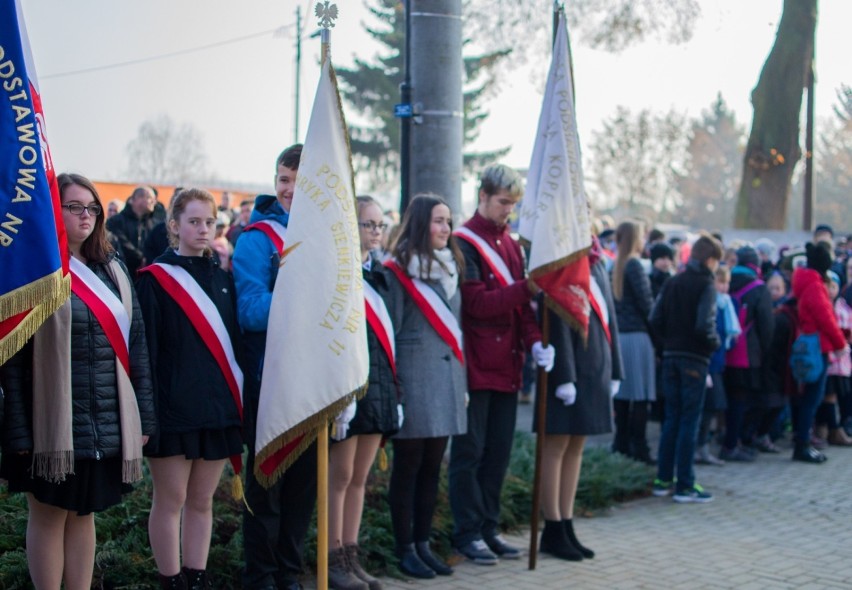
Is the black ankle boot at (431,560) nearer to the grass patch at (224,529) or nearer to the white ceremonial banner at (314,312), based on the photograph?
the grass patch at (224,529)

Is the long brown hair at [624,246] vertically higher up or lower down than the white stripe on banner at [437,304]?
higher up

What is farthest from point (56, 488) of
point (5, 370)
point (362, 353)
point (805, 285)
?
point (805, 285)

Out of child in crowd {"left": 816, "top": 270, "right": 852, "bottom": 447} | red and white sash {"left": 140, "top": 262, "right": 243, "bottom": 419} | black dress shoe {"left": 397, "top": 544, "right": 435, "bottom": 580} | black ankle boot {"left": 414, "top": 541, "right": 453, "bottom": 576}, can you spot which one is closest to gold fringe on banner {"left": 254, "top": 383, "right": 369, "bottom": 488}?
red and white sash {"left": 140, "top": 262, "right": 243, "bottom": 419}

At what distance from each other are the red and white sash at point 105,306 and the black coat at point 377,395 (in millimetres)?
1439

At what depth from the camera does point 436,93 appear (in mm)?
7367

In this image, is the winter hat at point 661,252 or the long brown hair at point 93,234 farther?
the winter hat at point 661,252

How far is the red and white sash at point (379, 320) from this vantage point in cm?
555

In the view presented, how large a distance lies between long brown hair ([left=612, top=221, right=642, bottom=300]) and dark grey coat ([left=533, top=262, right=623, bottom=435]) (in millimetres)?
2741

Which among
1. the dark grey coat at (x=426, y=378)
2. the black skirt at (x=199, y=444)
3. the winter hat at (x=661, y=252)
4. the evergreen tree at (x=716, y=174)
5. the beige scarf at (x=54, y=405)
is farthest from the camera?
the evergreen tree at (x=716, y=174)

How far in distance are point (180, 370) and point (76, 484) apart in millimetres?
702

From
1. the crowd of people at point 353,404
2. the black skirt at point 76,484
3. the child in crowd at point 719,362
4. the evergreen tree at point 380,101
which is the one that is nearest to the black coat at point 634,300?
the crowd of people at point 353,404

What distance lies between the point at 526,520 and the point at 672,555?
111cm

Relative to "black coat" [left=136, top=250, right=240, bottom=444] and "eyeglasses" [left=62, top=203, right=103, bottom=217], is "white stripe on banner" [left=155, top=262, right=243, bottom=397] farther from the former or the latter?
"eyeglasses" [left=62, top=203, right=103, bottom=217]

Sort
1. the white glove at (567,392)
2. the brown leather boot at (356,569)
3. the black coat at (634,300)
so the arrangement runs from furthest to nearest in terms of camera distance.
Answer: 1. the black coat at (634,300)
2. the white glove at (567,392)
3. the brown leather boot at (356,569)
